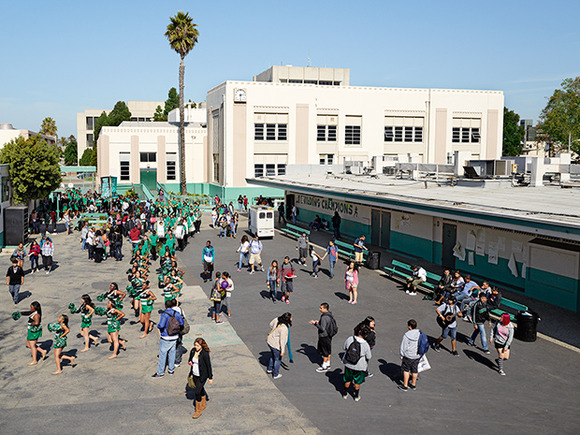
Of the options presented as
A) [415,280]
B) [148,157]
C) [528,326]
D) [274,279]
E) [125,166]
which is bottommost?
[528,326]

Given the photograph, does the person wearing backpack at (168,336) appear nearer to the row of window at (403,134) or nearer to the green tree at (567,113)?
the row of window at (403,134)

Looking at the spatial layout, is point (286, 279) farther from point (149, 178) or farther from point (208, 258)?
point (149, 178)

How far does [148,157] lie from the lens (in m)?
63.2

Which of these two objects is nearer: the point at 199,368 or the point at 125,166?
the point at 199,368

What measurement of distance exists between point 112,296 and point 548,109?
77.4 m

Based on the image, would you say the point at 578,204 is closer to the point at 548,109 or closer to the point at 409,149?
the point at 409,149

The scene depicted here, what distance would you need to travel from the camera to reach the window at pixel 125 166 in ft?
204

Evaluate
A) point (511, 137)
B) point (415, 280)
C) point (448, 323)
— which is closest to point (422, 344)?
point (448, 323)

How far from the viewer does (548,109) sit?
77375 millimetres

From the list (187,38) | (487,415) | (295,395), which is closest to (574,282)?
(487,415)

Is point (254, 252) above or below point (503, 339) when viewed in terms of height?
above

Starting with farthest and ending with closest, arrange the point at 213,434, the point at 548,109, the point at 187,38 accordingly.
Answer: the point at 548,109 → the point at 187,38 → the point at 213,434

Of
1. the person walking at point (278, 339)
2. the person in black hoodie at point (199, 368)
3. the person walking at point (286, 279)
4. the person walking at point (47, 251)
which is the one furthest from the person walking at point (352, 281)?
the person walking at point (47, 251)

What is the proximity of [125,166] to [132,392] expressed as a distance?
54036 millimetres
